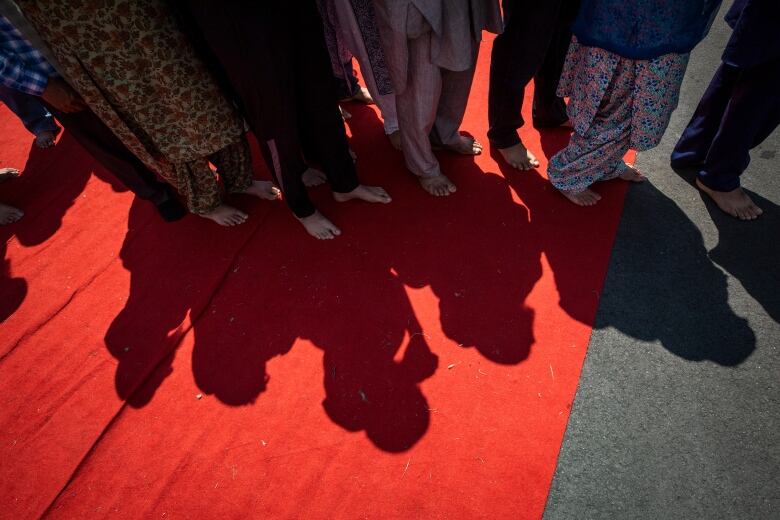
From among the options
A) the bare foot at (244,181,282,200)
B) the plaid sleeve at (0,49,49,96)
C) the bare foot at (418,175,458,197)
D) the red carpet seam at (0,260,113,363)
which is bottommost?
the red carpet seam at (0,260,113,363)

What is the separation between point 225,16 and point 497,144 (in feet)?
5.60

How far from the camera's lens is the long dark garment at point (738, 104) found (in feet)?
5.22

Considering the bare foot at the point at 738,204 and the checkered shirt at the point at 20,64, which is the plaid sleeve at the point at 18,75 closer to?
the checkered shirt at the point at 20,64

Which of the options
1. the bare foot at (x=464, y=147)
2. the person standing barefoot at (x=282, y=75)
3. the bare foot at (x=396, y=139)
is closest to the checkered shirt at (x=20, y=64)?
the person standing barefoot at (x=282, y=75)

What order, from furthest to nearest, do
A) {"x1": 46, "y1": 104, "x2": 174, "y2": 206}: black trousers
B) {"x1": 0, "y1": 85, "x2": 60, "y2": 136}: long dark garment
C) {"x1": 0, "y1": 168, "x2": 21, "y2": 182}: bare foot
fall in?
{"x1": 0, "y1": 168, "x2": 21, "y2": 182}: bare foot, {"x1": 0, "y1": 85, "x2": 60, "y2": 136}: long dark garment, {"x1": 46, "y1": 104, "x2": 174, "y2": 206}: black trousers

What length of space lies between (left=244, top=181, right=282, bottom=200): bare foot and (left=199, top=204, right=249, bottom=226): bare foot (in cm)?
17

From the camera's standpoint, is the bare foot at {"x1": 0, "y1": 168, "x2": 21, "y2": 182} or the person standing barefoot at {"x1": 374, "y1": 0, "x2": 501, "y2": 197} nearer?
the person standing barefoot at {"x1": 374, "y1": 0, "x2": 501, "y2": 197}

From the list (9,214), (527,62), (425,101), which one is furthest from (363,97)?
(9,214)

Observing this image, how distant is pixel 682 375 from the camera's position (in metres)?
1.73

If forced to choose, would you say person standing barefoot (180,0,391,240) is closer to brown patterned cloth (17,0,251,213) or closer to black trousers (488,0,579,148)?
brown patterned cloth (17,0,251,213)

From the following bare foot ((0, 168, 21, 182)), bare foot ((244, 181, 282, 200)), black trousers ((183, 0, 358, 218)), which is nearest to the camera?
black trousers ((183, 0, 358, 218))

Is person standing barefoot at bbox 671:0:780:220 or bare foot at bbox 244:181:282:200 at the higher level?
person standing barefoot at bbox 671:0:780:220

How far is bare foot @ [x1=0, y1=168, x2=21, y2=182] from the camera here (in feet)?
9.21

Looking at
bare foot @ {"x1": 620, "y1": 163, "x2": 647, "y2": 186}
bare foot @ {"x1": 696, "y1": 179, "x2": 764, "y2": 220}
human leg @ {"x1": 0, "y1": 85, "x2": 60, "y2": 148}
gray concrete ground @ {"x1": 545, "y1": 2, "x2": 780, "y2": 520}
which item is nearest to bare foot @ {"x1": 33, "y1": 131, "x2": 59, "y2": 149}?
human leg @ {"x1": 0, "y1": 85, "x2": 60, "y2": 148}
